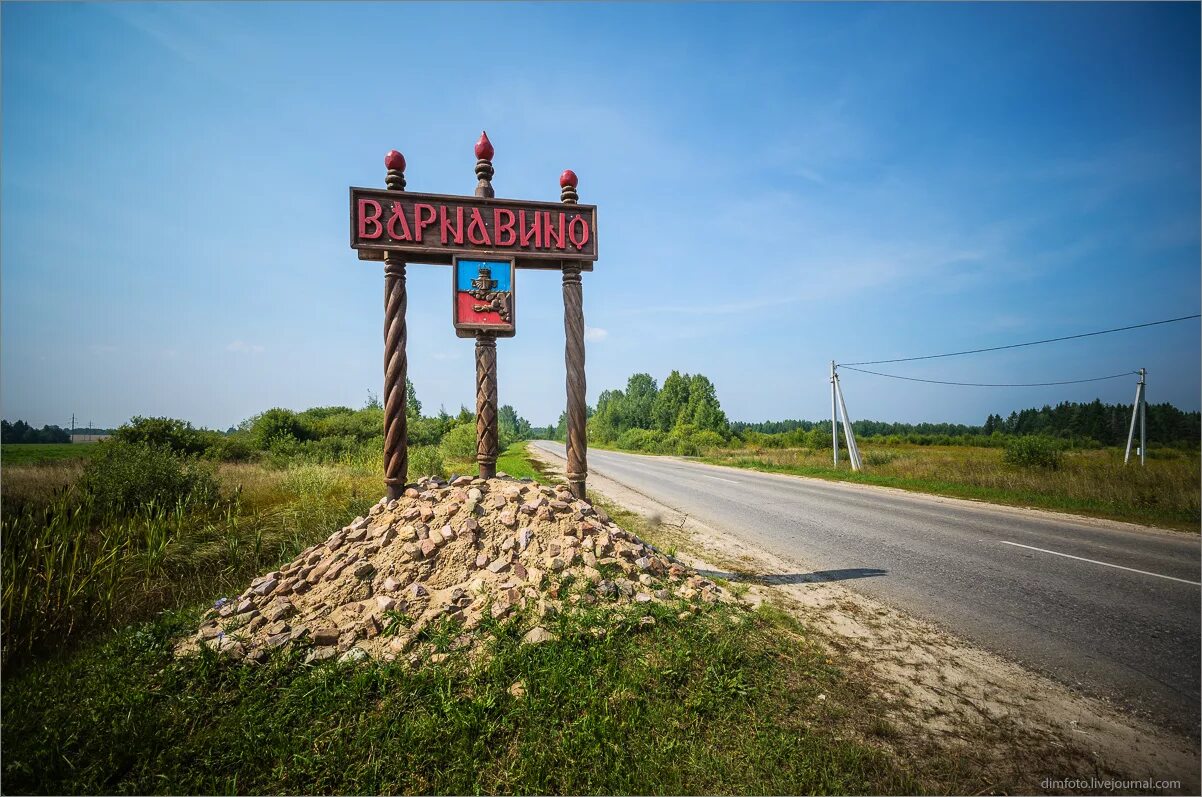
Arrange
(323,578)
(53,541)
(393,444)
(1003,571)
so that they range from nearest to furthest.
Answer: (323,578)
(53,541)
(393,444)
(1003,571)

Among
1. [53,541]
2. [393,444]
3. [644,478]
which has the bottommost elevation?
[644,478]

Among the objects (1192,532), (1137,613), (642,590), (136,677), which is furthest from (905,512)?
(136,677)

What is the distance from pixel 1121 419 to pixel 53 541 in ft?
289

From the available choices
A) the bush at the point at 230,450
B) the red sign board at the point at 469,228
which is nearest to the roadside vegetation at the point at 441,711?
the red sign board at the point at 469,228

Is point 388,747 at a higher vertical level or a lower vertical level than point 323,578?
lower

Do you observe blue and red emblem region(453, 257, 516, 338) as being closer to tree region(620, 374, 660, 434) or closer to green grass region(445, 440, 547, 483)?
green grass region(445, 440, 547, 483)

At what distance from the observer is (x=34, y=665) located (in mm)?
3404

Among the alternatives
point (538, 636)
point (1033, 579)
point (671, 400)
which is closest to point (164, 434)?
point (538, 636)

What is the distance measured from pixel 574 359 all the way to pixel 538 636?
3.29 m

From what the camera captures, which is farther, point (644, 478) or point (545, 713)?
point (644, 478)

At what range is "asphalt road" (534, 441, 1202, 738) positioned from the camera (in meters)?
3.43

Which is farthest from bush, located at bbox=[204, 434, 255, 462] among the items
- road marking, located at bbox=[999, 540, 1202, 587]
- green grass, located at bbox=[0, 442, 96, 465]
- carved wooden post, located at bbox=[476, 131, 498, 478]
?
road marking, located at bbox=[999, 540, 1202, 587]

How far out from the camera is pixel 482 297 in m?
5.43

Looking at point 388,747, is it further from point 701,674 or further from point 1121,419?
point 1121,419
